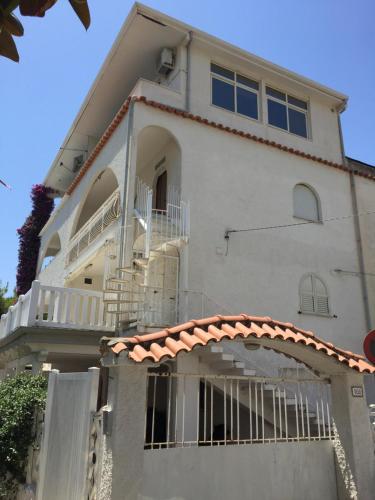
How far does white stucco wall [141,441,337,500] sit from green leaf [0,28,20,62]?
428 cm

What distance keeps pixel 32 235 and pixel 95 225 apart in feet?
32.7

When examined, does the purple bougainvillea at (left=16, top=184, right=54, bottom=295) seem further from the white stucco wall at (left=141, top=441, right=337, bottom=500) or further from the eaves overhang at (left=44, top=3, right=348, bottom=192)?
the white stucco wall at (left=141, top=441, right=337, bottom=500)

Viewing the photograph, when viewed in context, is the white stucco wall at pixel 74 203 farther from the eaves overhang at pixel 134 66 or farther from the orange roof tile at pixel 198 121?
the eaves overhang at pixel 134 66

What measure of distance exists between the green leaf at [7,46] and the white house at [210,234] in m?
5.23

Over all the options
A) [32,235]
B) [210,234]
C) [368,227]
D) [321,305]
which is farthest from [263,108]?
[32,235]

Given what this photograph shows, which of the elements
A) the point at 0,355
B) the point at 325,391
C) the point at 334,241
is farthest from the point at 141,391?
the point at 334,241

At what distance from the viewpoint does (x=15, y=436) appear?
6629 millimetres

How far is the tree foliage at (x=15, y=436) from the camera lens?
654 cm

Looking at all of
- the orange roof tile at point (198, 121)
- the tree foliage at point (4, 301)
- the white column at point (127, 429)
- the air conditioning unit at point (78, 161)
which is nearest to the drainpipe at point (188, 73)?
the orange roof tile at point (198, 121)

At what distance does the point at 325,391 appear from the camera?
6.93m

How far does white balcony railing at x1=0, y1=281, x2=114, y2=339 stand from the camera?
424 inches

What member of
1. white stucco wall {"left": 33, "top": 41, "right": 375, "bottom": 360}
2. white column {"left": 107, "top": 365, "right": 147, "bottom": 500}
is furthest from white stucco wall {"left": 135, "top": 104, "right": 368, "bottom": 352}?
white column {"left": 107, "top": 365, "right": 147, "bottom": 500}

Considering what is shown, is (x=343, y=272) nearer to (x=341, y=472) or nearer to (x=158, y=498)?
(x=341, y=472)

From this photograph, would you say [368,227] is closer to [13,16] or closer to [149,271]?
[149,271]
